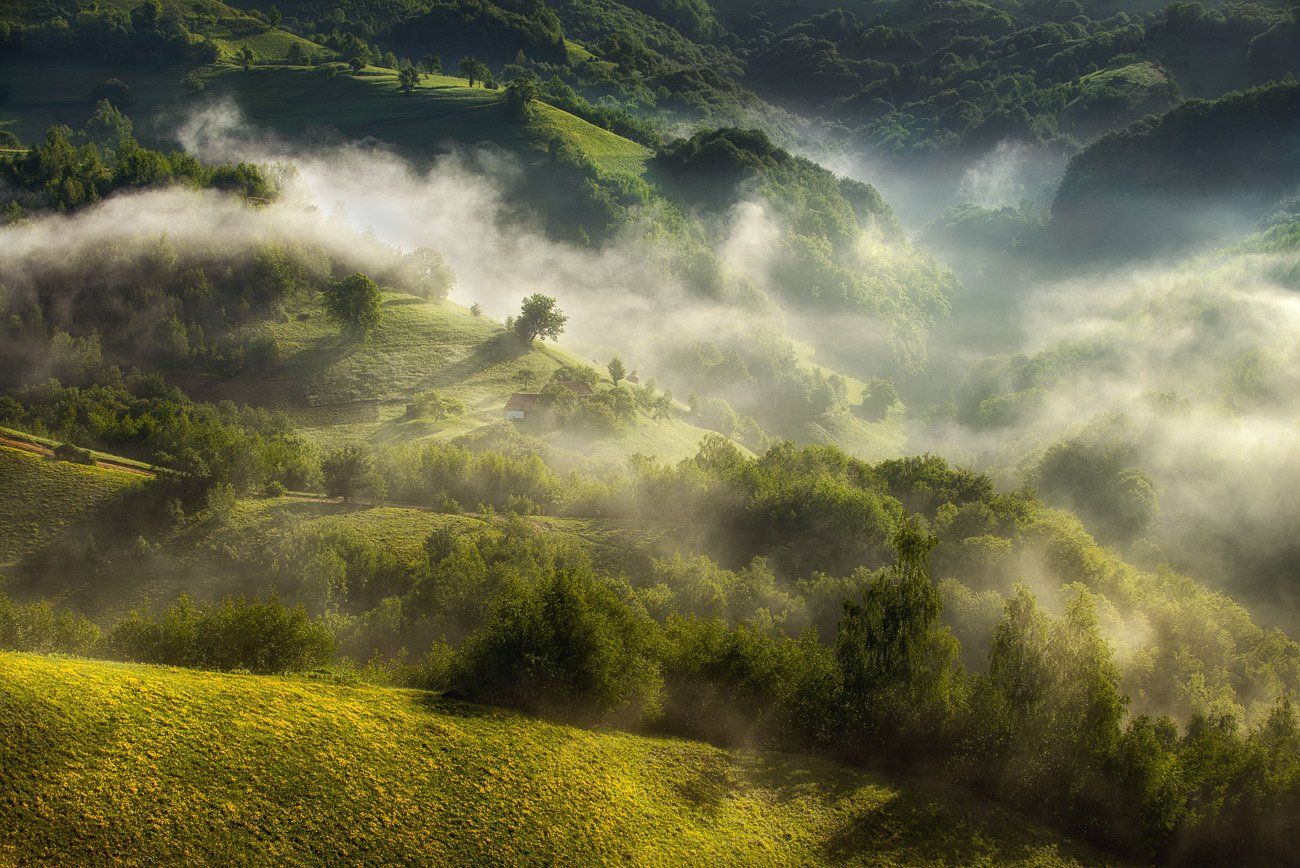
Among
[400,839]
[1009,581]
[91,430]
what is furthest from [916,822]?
[91,430]

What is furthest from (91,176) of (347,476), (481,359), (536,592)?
(536,592)

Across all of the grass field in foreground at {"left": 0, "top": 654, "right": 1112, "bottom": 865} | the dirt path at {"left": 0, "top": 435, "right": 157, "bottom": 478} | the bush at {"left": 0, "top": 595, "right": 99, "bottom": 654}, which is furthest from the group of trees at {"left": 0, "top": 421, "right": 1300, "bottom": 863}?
the dirt path at {"left": 0, "top": 435, "right": 157, "bottom": 478}

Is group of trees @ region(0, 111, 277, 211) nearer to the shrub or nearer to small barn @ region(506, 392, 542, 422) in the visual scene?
small barn @ region(506, 392, 542, 422)

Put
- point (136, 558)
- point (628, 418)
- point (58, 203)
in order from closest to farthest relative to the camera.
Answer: point (136, 558), point (628, 418), point (58, 203)

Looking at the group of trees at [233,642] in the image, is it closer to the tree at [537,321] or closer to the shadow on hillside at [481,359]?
the shadow on hillside at [481,359]

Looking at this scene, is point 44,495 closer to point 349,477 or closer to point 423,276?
point 349,477

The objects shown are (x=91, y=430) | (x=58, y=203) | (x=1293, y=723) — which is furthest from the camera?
(x=58, y=203)

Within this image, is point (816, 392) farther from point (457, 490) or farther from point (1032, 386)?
point (457, 490)
